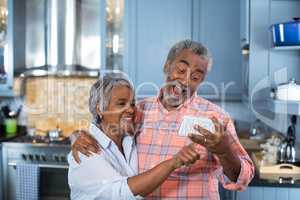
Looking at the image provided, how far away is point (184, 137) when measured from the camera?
1354mm

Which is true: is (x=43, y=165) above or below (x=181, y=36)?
below

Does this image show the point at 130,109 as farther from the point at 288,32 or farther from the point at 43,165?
the point at 43,165

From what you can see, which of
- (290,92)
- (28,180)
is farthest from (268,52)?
(28,180)

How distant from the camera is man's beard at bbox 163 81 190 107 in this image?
1.39 m

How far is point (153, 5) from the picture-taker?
120 inches

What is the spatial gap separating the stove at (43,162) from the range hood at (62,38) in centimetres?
59

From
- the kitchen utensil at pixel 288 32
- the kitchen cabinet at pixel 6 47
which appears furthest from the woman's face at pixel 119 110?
the kitchen cabinet at pixel 6 47

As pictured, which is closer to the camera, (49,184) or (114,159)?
(114,159)

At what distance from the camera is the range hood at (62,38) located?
319 cm

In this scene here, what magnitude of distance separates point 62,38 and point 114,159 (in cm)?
210

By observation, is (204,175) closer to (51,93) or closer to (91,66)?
(91,66)

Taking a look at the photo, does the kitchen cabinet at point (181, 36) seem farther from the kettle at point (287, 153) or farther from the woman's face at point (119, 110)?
the woman's face at point (119, 110)

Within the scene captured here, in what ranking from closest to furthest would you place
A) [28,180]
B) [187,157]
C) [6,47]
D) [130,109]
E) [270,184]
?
[187,157] < [130,109] < [270,184] < [28,180] < [6,47]

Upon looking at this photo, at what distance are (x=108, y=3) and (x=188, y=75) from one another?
6.24ft
